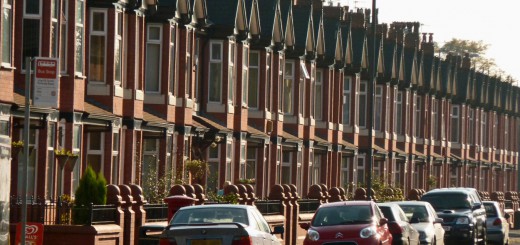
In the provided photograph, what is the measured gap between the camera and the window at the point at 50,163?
33.4 m

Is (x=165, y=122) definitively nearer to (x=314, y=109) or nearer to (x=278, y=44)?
(x=278, y=44)

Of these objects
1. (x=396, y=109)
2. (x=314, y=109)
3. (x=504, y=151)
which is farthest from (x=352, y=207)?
(x=504, y=151)

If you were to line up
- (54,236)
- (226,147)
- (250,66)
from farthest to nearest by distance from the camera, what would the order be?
(250,66) < (226,147) < (54,236)

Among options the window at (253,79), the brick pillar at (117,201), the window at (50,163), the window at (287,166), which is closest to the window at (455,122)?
the window at (287,166)

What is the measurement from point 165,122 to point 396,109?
3375 centimetres

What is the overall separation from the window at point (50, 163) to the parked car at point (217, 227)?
28.3 ft

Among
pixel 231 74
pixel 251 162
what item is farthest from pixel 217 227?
pixel 251 162

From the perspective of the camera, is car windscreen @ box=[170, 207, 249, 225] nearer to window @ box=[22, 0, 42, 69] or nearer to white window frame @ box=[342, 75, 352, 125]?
window @ box=[22, 0, 42, 69]

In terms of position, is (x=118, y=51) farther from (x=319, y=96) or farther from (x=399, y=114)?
(x=399, y=114)

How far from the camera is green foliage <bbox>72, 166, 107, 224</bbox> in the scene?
28688mm

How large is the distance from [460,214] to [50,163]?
1361 cm

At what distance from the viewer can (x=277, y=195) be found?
42.9 m

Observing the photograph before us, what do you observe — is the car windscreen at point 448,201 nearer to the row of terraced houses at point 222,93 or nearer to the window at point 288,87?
the row of terraced houses at point 222,93

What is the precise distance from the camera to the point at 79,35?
116 feet
